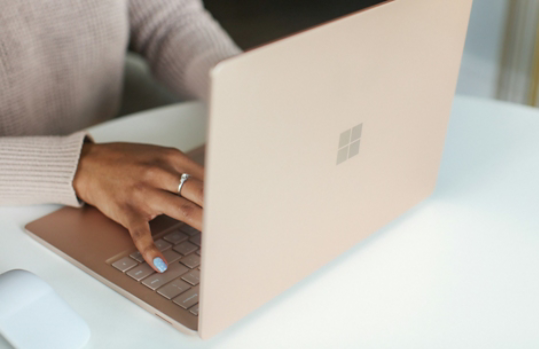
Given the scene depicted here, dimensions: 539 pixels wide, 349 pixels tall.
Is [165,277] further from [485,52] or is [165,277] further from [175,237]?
[485,52]

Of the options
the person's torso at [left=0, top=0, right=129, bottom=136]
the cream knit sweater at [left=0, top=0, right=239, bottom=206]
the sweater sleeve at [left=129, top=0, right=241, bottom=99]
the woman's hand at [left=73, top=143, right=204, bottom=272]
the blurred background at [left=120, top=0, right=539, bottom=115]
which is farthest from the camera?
the blurred background at [left=120, top=0, right=539, bottom=115]

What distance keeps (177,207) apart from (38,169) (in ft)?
0.73

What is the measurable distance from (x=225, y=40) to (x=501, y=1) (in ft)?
5.73

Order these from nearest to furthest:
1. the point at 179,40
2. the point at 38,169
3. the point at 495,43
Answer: the point at 38,169, the point at 179,40, the point at 495,43

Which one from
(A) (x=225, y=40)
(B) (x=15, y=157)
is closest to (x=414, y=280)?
(B) (x=15, y=157)

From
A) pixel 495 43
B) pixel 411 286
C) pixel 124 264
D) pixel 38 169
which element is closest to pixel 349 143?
pixel 411 286

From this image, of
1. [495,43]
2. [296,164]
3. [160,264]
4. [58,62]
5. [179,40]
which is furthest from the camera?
[495,43]

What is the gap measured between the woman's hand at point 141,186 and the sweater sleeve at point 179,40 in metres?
0.45

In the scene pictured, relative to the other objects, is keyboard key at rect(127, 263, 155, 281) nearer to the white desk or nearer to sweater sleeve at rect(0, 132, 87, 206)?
the white desk

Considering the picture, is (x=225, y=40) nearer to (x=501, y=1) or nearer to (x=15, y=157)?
(x=15, y=157)

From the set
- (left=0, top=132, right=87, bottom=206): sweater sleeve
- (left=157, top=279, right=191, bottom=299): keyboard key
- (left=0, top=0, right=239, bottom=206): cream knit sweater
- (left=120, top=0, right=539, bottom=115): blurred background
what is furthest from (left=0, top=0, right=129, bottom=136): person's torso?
(left=120, top=0, right=539, bottom=115): blurred background

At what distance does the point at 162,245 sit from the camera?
0.65 meters

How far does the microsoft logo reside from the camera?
1.80ft

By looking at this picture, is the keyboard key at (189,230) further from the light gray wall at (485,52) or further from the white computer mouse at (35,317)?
the light gray wall at (485,52)
